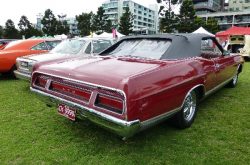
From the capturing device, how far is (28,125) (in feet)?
14.2

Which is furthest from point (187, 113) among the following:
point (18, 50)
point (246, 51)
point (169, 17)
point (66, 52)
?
point (169, 17)

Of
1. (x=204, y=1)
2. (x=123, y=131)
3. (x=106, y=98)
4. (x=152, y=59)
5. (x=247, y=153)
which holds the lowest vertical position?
(x=247, y=153)

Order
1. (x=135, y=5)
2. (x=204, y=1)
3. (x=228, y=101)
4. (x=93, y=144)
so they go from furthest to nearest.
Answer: (x=135, y=5) → (x=204, y=1) → (x=228, y=101) → (x=93, y=144)

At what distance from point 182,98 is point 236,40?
16.2 meters

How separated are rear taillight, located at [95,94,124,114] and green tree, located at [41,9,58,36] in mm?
60148

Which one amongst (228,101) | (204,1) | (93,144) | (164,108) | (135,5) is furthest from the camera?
(135,5)

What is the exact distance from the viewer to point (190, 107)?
4277 mm

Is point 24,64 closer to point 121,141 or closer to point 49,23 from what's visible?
point 121,141

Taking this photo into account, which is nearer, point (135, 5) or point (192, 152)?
point (192, 152)

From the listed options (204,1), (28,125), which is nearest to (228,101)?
(28,125)

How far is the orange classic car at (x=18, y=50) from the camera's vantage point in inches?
319

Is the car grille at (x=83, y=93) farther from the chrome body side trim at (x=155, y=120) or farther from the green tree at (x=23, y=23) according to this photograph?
the green tree at (x=23, y=23)

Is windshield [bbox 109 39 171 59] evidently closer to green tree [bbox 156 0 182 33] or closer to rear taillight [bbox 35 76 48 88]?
rear taillight [bbox 35 76 48 88]

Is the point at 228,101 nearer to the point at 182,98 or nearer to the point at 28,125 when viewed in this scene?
the point at 182,98
